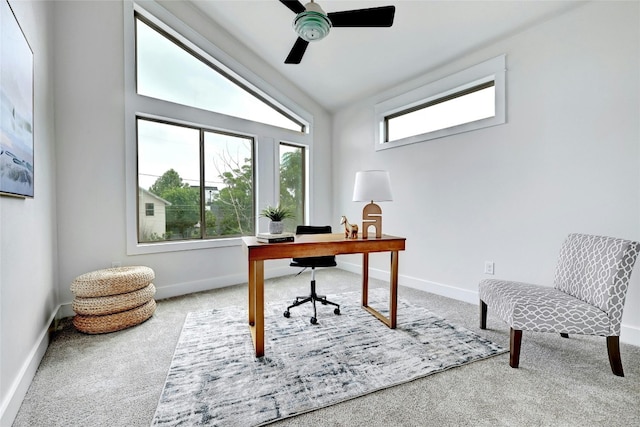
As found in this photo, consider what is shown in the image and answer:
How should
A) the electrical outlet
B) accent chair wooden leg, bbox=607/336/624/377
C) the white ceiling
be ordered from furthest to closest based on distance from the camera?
1. the electrical outlet
2. the white ceiling
3. accent chair wooden leg, bbox=607/336/624/377

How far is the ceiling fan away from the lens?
5.96 ft

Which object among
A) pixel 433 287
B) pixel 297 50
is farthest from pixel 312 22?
pixel 433 287

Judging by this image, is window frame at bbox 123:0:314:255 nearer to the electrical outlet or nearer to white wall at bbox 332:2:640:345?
white wall at bbox 332:2:640:345

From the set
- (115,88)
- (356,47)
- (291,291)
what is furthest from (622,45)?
(115,88)

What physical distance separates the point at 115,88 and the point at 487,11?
3668 millimetres

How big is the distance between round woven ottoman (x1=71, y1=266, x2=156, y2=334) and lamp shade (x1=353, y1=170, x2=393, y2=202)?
2.11m

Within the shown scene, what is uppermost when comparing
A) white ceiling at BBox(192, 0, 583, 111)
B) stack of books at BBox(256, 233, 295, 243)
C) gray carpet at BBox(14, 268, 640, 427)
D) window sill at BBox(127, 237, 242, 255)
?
white ceiling at BBox(192, 0, 583, 111)

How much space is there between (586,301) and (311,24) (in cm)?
260

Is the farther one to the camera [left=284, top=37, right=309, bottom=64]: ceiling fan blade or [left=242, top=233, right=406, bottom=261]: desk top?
[left=284, top=37, right=309, bottom=64]: ceiling fan blade

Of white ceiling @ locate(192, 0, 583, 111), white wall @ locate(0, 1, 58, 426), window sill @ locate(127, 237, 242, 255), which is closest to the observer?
white wall @ locate(0, 1, 58, 426)

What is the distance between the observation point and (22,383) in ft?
4.93

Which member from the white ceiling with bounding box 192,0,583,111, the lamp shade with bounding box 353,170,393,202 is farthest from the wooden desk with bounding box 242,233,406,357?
the white ceiling with bounding box 192,0,583,111

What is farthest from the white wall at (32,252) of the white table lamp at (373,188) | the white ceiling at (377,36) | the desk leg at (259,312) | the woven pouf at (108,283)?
the white table lamp at (373,188)

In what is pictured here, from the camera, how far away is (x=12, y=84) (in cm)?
147
